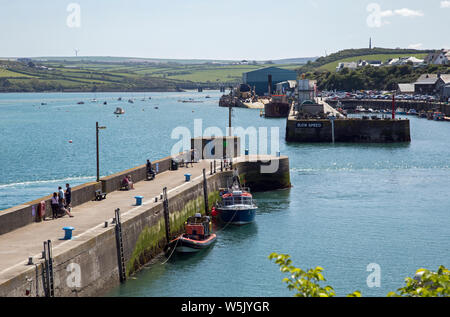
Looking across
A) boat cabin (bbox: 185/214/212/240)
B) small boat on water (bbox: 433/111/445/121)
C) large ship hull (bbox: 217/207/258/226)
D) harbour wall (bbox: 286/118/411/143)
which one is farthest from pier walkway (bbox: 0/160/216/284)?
small boat on water (bbox: 433/111/445/121)

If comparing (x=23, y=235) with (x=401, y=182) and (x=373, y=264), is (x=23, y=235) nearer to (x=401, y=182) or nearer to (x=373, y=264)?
(x=373, y=264)

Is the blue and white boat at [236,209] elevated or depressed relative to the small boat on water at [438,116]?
depressed

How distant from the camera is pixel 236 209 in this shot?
4628 cm

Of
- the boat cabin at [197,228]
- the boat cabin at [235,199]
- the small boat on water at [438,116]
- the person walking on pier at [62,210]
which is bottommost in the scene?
the boat cabin at [197,228]

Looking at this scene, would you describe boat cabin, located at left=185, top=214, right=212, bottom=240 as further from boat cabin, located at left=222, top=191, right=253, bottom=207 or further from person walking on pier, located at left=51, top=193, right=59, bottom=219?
person walking on pier, located at left=51, top=193, right=59, bottom=219

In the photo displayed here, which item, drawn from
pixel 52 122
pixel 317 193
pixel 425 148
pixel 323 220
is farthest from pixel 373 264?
pixel 52 122

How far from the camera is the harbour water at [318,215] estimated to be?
1351 inches

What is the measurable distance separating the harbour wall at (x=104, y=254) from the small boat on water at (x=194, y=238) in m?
0.85

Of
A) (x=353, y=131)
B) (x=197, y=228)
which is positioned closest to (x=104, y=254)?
(x=197, y=228)

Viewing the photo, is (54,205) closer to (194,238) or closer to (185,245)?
(185,245)

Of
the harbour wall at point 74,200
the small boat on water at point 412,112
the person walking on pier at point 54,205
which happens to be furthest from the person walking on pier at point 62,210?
the small boat on water at point 412,112

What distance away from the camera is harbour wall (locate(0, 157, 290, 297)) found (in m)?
24.2

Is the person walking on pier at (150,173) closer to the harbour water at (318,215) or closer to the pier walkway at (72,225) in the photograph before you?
the pier walkway at (72,225)

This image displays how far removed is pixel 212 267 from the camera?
1436 inches
